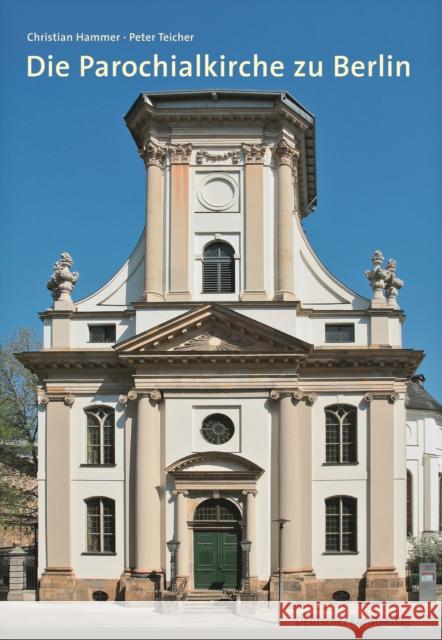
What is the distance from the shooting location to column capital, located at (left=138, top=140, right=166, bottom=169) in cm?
3881

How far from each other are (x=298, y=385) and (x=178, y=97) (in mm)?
11358

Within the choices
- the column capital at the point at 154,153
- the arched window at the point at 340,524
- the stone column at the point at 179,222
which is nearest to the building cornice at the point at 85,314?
the stone column at the point at 179,222

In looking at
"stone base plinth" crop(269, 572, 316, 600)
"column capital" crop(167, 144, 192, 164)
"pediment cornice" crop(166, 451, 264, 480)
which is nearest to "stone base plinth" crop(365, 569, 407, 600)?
"stone base plinth" crop(269, 572, 316, 600)

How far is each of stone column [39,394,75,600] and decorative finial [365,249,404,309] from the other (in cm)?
1148

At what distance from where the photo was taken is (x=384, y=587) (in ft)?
118

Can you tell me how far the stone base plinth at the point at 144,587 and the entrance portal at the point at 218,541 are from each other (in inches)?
56.2

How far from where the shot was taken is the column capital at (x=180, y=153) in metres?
38.8

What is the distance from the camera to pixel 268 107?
126ft

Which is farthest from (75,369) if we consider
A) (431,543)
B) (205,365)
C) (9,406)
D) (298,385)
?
(431,543)

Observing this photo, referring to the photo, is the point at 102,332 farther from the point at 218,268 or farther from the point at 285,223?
the point at 285,223

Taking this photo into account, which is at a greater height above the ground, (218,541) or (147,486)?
(147,486)

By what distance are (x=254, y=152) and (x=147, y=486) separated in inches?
497

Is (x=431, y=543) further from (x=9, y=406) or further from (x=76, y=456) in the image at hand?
(x=9, y=406)

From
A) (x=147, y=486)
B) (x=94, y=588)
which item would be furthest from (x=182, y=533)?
(x=94, y=588)
